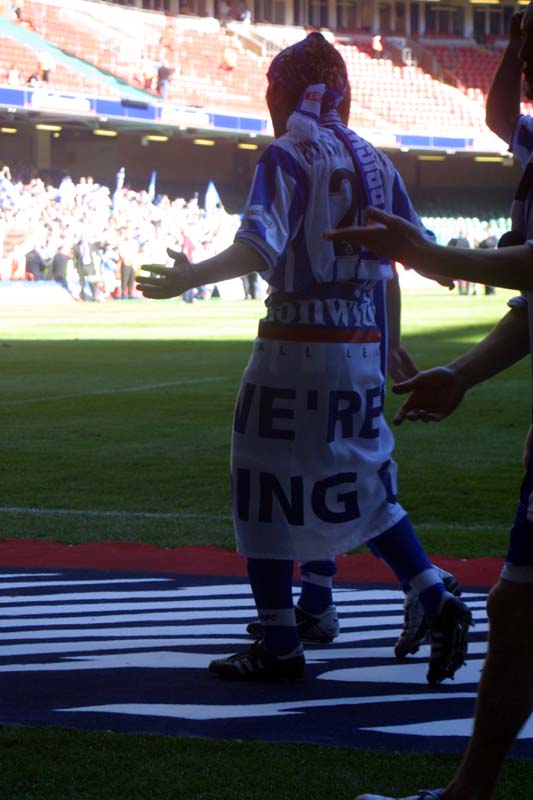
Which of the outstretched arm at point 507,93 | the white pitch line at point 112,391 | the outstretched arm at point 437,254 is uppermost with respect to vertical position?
the outstretched arm at point 507,93

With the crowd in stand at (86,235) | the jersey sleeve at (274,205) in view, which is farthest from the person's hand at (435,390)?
the crowd in stand at (86,235)

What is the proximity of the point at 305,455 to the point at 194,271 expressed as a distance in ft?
2.21

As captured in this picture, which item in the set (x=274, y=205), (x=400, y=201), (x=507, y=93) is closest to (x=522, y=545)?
(x=507, y=93)

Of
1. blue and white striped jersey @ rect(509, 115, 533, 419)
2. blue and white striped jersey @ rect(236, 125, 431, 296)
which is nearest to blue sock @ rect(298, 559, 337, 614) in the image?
blue and white striped jersey @ rect(236, 125, 431, 296)

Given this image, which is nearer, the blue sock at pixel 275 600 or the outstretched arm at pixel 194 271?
the outstretched arm at pixel 194 271

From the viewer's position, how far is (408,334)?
818 inches

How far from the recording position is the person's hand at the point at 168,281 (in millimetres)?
3742

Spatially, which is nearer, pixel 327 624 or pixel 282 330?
pixel 282 330

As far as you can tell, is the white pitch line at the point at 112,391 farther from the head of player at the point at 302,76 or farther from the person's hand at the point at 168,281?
the person's hand at the point at 168,281

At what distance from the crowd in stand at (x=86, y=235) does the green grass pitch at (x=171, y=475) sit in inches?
304

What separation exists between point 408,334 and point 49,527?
1408cm

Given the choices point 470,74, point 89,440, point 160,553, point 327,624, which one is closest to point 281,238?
point 327,624

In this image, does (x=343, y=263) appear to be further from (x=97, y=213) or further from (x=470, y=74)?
(x=470, y=74)

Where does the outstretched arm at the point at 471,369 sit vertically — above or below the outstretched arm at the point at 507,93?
below
